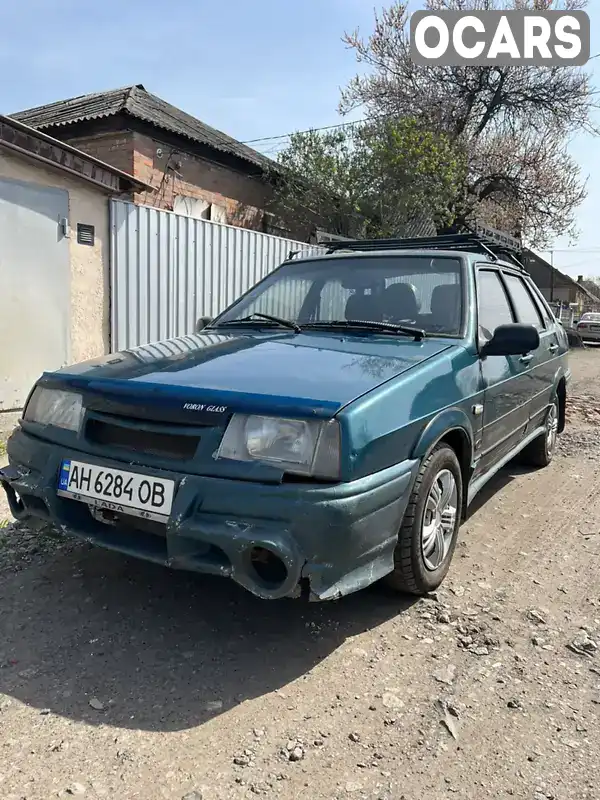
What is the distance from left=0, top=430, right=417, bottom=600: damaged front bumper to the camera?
2.20m

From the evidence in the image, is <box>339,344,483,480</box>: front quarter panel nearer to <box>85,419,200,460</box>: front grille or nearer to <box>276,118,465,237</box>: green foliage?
<box>85,419,200,460</box>: front grille

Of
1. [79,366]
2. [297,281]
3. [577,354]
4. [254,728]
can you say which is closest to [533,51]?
[577,354]

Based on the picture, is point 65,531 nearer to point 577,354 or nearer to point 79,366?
point 79,366

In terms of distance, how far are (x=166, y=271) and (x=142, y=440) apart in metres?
5.63

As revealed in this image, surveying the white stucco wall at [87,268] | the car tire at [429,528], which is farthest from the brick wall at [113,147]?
the car tire at [429,528]

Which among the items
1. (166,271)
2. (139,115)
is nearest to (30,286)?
(166,271)

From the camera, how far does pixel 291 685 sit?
2.31 metres

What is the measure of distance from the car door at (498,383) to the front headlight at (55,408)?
82.1 inches

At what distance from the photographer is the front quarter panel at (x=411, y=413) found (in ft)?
7.57

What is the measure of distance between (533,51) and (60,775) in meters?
16.3

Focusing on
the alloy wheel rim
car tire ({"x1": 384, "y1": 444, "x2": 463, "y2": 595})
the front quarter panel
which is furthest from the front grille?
the alloy wheel rim

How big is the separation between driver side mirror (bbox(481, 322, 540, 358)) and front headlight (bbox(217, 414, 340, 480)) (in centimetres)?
149

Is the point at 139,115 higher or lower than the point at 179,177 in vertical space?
higher

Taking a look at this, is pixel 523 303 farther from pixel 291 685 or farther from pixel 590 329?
pixel 590 329
